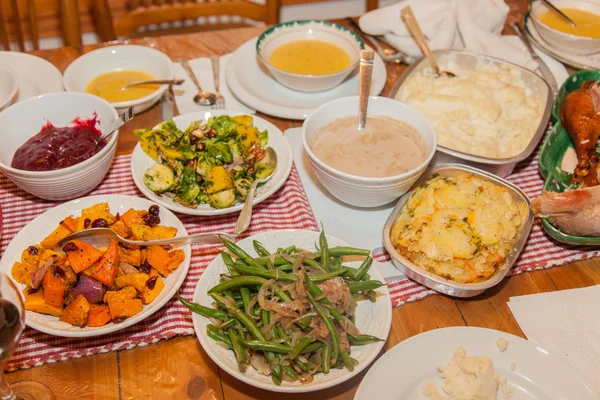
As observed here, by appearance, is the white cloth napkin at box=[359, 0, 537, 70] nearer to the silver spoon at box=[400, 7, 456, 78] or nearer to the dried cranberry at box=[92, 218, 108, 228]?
the silver spoon at box=[400, 7, 456, 78]

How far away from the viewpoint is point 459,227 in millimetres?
1982

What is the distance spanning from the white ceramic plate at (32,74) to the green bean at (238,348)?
5.47 ft

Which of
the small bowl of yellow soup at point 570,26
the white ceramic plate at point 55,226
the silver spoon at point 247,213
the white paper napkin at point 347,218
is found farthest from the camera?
the small bowl of yellow soup at point 570,26

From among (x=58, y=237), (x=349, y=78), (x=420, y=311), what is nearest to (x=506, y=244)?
(x=420, y=311)

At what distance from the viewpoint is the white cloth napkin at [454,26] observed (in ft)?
9.92

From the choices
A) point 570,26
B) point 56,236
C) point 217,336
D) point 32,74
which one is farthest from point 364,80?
point 32,74

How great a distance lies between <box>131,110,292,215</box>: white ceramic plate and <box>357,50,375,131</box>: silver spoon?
346 millimetres

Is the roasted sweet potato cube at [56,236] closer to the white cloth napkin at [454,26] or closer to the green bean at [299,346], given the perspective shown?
the green bean at [299,346]

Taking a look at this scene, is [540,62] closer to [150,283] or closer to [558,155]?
[558,155]

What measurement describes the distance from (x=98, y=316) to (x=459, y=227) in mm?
1243

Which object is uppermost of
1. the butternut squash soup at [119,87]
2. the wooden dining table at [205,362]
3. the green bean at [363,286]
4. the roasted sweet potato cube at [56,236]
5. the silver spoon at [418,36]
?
the silver spoon at [418,36]

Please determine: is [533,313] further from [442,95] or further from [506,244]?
[442,95]

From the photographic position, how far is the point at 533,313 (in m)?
1.96

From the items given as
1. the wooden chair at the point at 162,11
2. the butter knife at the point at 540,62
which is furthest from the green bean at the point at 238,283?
the wooden chair at the point at 162,11
